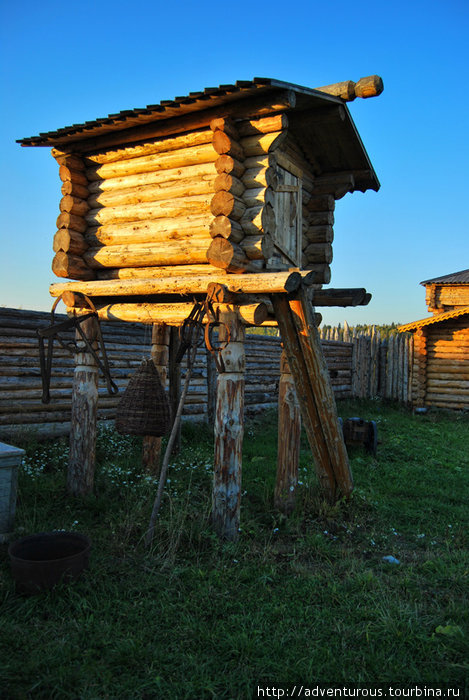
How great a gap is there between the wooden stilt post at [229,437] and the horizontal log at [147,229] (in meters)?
1.21

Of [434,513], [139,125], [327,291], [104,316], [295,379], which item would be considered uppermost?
[139,125]

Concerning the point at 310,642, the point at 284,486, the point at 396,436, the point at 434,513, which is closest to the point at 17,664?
the point at 310,642

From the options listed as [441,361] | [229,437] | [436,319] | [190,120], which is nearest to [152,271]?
[190,120]

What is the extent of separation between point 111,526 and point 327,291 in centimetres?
479

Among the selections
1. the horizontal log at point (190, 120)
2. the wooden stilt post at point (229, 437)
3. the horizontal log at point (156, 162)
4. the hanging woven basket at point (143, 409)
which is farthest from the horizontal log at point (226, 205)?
the hanging woven basket at point (143, 409)

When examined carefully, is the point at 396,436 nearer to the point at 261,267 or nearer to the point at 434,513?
the point at 434,513

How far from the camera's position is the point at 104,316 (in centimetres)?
713

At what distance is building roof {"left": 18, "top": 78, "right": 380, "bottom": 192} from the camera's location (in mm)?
5371

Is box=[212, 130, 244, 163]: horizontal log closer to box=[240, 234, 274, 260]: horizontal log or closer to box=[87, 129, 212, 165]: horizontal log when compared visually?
box=[87, 129, 212, 165]: horizontal log

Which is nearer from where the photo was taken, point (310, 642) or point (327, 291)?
point (310, 642)

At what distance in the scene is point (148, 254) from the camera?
259 inches

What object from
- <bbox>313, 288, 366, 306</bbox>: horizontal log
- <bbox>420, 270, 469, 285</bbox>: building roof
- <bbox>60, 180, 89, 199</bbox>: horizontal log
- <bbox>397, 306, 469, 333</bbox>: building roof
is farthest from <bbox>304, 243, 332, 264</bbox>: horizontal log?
<bbox>420, 270, 469, 285</bbox>: building roof

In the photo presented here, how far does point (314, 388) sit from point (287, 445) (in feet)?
3.48

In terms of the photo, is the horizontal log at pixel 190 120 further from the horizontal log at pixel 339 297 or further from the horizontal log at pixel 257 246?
the horizontal log at pixel 339 297
